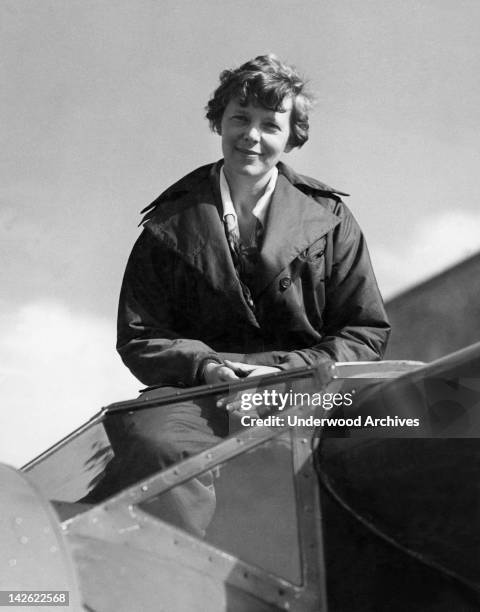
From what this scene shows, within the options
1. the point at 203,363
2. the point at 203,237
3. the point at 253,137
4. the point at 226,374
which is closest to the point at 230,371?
the point at 226,374

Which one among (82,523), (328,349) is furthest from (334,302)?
(82,523)

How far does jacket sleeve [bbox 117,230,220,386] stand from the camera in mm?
2947

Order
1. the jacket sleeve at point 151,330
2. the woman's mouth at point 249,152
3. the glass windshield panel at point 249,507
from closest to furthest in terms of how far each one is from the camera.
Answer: the glass windshield panel at point 249,507 → the jacket sleeve at point 151,330 → the woman's mouth at point 249,152

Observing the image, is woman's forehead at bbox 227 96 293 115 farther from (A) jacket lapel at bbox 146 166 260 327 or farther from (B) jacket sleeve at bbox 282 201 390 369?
(B) jacket sleeve at bbox 282 201 390 369

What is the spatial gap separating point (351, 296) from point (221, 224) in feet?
1.85

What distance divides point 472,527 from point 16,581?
0.94 m

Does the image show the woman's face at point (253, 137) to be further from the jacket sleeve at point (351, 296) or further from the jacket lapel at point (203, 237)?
the jacket sleeve at point (351, 296)

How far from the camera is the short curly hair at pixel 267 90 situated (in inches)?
131

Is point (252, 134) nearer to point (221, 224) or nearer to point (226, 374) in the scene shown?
point (221, 224)

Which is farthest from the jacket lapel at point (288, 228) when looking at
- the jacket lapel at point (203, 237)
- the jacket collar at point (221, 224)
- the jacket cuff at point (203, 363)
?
the jacket cuff at point (203, 363)

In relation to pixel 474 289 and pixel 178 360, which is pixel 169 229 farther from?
pixel 474 289

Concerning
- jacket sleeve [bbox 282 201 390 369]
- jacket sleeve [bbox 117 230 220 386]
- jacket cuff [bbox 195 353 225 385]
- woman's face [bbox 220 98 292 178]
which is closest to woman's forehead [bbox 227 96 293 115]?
woman's face [bbox 220 98 292 178]

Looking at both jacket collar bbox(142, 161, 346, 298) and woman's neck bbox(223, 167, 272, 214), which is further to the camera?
woman's neck bbox(223, 167, 272, 214)

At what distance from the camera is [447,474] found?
5.98 feet
